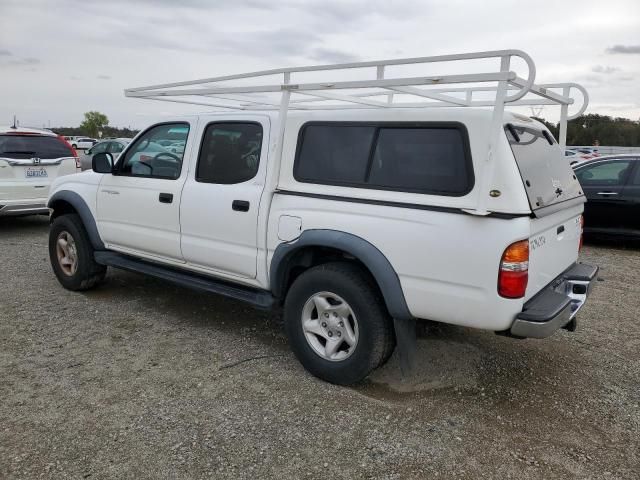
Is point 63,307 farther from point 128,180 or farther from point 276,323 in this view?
point 276,323

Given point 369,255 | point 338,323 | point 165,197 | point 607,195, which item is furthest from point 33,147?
point 607,195

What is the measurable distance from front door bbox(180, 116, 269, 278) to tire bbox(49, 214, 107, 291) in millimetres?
1529

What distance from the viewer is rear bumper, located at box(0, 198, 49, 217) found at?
8180mm

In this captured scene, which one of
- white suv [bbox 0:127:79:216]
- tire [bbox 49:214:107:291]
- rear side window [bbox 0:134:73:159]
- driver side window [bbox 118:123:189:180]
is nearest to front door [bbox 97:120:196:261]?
driver side window [bbox 118:123:189:180]

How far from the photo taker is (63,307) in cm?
512

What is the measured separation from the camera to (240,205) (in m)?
3.92

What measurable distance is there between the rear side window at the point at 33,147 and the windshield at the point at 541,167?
25.5 ft

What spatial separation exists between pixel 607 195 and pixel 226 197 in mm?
6519

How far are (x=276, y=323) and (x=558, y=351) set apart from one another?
2.35 meters

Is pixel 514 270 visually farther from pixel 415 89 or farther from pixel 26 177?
pixel 26 177

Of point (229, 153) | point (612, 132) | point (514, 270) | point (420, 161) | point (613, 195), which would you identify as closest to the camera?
point (514, 270)

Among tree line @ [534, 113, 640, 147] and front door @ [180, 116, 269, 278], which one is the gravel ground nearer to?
front door @ [180, 116, 269, 278]

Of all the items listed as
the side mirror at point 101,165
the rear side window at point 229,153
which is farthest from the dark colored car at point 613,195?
the side mirror at point 101,165

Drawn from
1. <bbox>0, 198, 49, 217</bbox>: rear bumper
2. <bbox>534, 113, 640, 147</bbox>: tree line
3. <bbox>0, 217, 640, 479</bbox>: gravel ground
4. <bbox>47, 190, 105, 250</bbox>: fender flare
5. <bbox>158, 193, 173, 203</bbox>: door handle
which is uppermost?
<bbox>534, 113, 640, 147</bbox>: tree line
